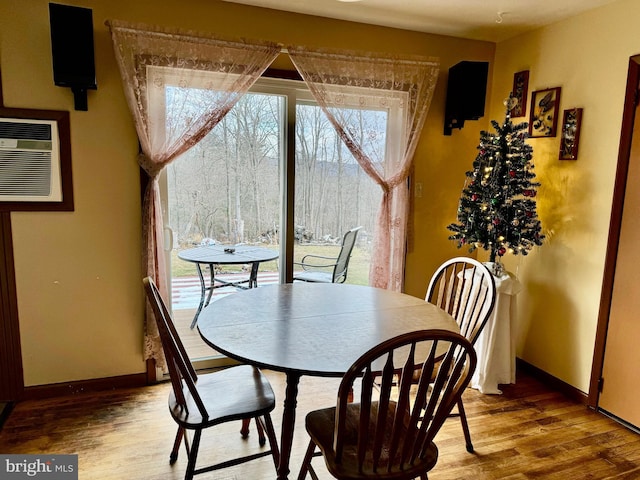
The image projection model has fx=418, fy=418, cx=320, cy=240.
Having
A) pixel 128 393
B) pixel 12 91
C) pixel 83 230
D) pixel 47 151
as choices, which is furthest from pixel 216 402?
pixel 12 91

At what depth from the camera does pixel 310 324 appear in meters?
1.80

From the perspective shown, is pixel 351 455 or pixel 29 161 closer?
pixel 351 455

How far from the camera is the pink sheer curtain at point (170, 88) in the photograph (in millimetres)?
2443

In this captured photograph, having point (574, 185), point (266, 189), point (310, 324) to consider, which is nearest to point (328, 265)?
point (266, 189)

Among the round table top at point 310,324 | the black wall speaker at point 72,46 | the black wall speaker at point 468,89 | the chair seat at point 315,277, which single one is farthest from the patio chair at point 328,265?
the black wall speaker at point 72,46

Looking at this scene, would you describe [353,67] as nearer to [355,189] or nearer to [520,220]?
[355,189]

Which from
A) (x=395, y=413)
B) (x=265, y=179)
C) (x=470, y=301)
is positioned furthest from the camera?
(x=265, y=179)

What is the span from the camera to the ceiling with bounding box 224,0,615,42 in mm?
2539

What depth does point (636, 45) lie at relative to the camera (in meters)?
2.33

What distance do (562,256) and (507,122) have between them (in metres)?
0.97

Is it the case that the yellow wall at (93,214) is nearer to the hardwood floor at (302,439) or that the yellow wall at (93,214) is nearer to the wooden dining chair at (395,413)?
the hardwood floor at (302,439)

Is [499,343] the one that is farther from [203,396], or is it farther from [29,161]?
[29,161]

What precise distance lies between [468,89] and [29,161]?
9.31 feet

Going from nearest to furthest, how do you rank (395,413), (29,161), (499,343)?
1. (395,413)
2. (29,161)
3. (499,343)
